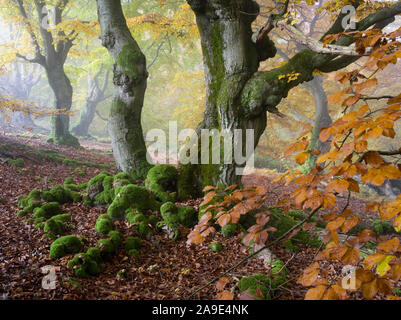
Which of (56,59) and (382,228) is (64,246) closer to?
(382,228)

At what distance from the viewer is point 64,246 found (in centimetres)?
325

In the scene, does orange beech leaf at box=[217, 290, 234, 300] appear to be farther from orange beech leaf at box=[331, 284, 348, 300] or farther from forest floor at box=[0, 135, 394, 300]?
orange beech leaf at box=[331, 284, 348, 300]

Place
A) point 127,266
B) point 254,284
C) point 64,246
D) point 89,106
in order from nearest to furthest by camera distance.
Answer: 1. point 254,284
2. point 64,246
3. point 127,266
4. point 89,106

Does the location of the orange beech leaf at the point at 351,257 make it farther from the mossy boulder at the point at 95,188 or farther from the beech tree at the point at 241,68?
the mossy boulder at the point at 95,188

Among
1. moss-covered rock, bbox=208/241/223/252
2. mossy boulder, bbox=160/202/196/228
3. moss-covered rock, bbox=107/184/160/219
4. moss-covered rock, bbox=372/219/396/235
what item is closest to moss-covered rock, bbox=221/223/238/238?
moss-covered rock, bbox=208/241/223/252

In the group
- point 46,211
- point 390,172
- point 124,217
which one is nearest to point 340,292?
point 390,172

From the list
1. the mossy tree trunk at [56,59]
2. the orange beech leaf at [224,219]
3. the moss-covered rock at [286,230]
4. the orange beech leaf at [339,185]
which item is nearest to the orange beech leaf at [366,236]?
the orange beech leaf at [339,185]

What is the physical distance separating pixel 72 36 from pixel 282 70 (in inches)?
428

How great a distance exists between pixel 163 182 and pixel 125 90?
2.27m

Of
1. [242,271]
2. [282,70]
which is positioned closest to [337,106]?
[282,70]

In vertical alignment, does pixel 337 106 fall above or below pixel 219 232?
above

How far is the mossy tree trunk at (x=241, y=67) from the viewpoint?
4.32 metres
